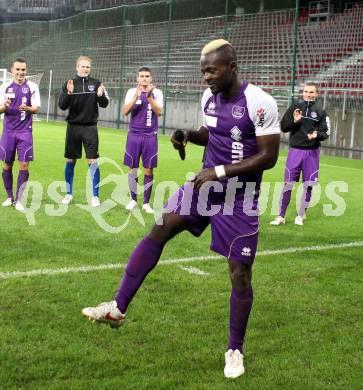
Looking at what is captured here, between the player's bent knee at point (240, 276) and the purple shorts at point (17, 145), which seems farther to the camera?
the purple shorts at point (17, 145)

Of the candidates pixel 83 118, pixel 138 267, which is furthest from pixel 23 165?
pixel 138 267

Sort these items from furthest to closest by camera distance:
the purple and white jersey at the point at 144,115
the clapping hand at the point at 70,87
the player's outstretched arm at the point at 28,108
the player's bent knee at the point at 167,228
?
the purple and white jersey at the point at 144,115, the clapping hand at the point at 70,87, the player's outstretched arm at the point at 28,108, the player's bent knee at the point at 167,228

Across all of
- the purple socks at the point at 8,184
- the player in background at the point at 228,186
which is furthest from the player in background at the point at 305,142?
the player in background at the point at 228,186

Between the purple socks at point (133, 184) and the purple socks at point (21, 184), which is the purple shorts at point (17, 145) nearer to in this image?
the purple socks at point (21, 184)

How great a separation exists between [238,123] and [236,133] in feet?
0.23

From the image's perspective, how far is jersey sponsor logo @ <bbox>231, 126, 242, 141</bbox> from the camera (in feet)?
12.9

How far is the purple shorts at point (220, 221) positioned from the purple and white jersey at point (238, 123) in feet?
0.58

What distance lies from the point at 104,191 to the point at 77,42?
24581 millimetres

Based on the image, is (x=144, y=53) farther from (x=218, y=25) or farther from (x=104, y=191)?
(x=104, y=191)

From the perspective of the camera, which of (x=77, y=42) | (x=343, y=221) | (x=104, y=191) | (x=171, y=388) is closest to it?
(x=171, y=388)

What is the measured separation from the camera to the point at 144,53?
29.8 metres

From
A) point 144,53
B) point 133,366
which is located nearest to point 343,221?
point 133,366

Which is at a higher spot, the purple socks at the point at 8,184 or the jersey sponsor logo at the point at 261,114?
the jersey sponsor logo at the point at 261,114

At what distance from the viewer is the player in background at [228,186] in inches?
151
